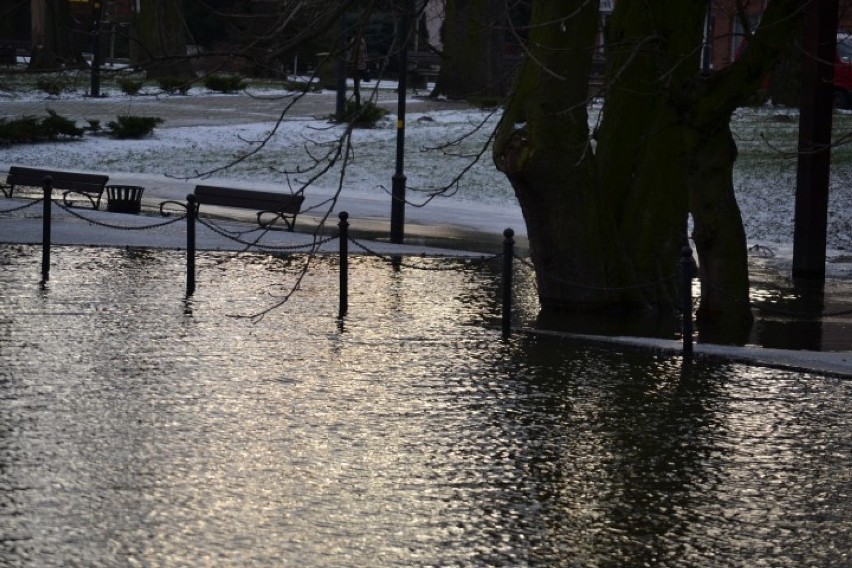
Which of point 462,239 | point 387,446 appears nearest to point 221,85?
point 462,239

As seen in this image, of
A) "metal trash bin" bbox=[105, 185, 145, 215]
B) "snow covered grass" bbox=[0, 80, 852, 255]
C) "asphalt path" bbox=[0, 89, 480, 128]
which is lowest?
"metal trash bin" bbox=[105, 185, 145, 215]

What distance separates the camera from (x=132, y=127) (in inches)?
1378

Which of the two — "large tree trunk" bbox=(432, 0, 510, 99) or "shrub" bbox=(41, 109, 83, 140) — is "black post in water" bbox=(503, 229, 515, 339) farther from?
"large tree trunk" bbox=(432, 0, 510, 99)

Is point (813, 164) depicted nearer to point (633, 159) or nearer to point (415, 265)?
point (633, 159)

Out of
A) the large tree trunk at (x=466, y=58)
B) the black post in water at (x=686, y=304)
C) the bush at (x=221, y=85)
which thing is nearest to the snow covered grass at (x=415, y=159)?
the large tree trunk at (x=466, y=58)

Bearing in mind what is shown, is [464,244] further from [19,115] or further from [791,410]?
[19,115]

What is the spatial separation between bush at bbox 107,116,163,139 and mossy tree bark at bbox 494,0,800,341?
20.9 meters

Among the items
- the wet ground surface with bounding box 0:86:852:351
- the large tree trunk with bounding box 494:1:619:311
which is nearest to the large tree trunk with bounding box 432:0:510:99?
the wet ground surface with bounding box 0:86:852:351

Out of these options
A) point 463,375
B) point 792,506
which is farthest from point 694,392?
point 792,506

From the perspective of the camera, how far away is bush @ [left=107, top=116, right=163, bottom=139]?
35.0m

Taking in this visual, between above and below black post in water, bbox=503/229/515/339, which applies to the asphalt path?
above

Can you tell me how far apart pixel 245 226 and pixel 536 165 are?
30.5ft

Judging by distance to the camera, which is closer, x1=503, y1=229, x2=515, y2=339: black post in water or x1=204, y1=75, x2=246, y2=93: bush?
x1=503, y1=229, x2=515, y2=339: black post in water

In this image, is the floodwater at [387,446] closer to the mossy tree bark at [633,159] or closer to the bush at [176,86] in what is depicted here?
the mossy tree bark at [633,159]
